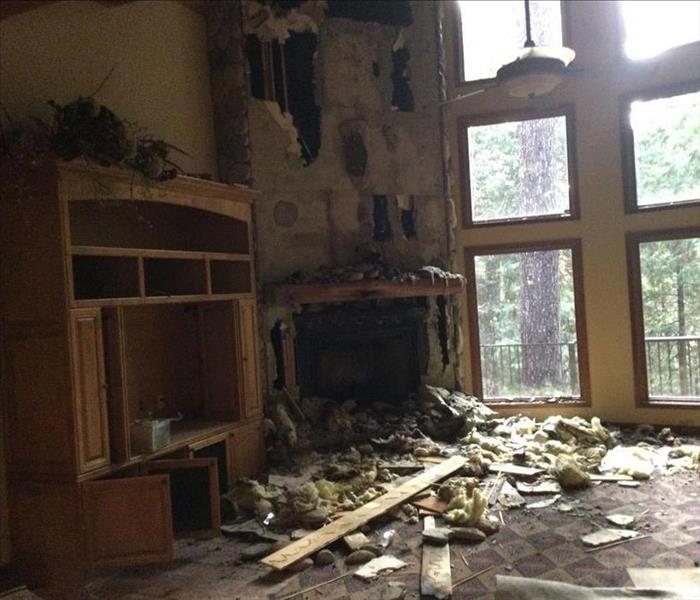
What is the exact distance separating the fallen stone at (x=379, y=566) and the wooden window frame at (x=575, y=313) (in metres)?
3.43

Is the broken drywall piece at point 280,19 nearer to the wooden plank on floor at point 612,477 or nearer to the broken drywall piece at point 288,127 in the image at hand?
Result: the broken drywall piece at point 288,127

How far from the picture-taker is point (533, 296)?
6633mm

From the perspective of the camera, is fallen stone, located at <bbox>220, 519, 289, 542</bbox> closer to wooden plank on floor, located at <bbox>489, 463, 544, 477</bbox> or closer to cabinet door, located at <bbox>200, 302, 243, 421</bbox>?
cabinet door, located at <bbox>200, 302, 243, 421</bbox>

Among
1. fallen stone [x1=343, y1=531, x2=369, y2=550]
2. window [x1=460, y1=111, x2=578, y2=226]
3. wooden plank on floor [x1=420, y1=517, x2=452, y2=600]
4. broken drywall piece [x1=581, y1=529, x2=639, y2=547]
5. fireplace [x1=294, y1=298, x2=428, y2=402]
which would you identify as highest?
window [x1=460, y1=111, x2=578, y2=226]

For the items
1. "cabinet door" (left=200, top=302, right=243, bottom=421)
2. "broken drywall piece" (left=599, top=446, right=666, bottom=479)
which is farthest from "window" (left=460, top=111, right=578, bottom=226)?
"cabinet door" (left=200, top=302, right=243, bottom=421)

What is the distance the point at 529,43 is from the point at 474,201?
277cm

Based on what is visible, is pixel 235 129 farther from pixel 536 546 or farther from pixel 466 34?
pixel 536 546

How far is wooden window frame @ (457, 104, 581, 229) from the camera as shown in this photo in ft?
21.3

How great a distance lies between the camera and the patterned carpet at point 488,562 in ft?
10.8

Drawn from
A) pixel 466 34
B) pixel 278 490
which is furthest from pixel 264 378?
pixel 466 34

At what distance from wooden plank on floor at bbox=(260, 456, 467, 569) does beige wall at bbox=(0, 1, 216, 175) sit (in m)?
3.01

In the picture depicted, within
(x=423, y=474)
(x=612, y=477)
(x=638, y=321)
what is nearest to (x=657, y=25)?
(x=638, y=321)

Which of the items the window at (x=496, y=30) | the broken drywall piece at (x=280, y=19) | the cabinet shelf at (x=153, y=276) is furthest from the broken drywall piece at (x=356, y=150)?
the cabinet shelf at (x=153, y=276)

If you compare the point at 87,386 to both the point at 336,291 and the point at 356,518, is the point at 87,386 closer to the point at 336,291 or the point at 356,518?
the point at 356,518
